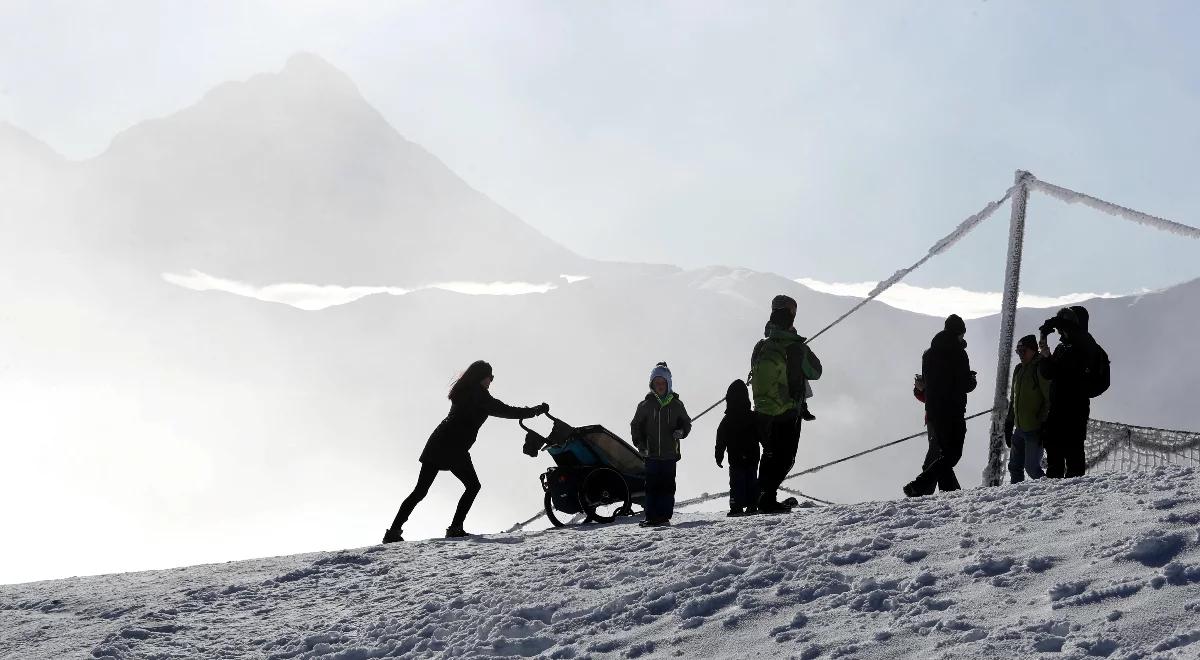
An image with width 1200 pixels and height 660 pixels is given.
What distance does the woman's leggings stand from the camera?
34.9 feet

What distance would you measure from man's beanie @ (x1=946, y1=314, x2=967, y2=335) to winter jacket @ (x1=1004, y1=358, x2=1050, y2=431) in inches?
49.6

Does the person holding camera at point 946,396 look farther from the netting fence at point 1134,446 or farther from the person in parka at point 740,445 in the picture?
the netting fence at point 1134,446

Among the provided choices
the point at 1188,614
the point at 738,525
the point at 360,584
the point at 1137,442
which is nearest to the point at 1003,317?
the point at 1137,442

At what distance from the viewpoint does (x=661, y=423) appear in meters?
9.90

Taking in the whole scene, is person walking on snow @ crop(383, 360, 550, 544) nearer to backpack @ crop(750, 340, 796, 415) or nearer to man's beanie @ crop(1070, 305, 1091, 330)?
backpack @ crop(750, 340, 796, 415)

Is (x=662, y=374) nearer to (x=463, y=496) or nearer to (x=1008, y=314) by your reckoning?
A: (x=463, y=496)

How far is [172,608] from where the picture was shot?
790cm

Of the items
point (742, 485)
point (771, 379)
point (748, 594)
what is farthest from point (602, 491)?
point (748, 594)

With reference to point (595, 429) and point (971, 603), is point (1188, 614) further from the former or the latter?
point (595, 429)

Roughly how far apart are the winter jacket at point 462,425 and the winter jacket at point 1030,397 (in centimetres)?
445

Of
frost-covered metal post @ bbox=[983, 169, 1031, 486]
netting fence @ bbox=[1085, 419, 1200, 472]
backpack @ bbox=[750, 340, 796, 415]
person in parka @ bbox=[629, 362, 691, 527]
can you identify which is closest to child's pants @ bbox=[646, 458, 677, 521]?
person in parka @ bbox=[629, 362, 691, 527]

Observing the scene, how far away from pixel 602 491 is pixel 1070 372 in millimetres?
4514

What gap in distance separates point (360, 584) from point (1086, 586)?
4.82m

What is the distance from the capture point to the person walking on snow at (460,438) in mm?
10625
